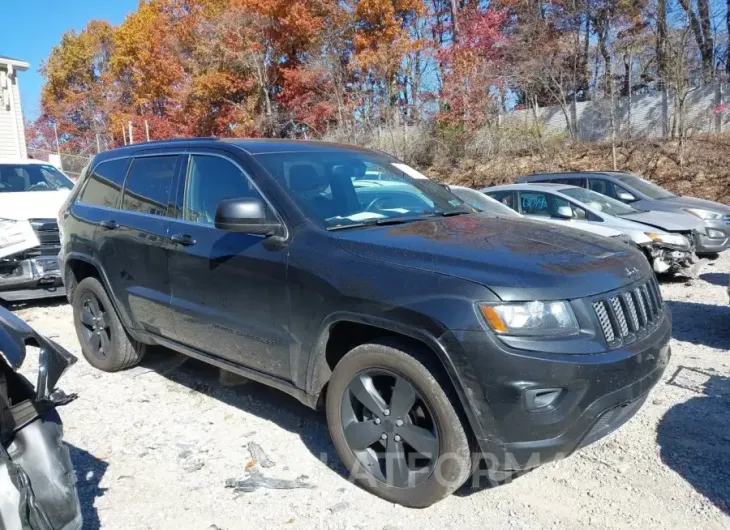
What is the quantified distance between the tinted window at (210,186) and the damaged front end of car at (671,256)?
6316 millimetres

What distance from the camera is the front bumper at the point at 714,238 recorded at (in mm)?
9844

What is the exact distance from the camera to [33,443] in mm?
2230

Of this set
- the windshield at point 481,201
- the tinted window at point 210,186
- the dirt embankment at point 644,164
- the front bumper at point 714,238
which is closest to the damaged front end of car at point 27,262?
the tinted window at point 210,186

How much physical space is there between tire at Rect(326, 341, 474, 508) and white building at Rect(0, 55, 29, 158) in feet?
70.9

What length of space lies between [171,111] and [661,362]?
3422cm

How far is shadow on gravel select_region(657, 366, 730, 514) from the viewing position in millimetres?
3238

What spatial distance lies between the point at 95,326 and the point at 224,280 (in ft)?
6.92

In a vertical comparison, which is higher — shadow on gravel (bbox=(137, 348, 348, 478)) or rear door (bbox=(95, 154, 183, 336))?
rear door (bbox=(95, 154, 183, 336))

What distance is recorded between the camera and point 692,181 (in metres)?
16.9

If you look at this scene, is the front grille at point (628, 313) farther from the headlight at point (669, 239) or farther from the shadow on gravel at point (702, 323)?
the headlight at point (669, 239)

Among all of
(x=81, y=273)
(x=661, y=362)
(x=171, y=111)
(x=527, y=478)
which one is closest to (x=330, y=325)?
(x=527, y=478)

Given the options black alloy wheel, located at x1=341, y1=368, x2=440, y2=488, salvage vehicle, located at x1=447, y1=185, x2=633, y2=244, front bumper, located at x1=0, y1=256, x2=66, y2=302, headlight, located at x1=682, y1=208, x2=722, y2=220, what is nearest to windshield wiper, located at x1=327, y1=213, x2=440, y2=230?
black alloy wheel, located at x1=341, y1=368, x2=440, y2=488

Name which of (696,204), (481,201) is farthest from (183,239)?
(696,204)

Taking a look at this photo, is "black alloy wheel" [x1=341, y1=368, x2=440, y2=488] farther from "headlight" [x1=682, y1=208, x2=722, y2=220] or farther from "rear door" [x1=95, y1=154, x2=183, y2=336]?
"headlight" [x1=682, y1=208, x2=722, y2=220]
